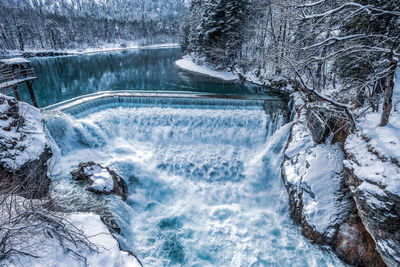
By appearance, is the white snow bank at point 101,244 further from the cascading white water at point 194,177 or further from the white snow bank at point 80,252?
the cascading white water at point 194,177

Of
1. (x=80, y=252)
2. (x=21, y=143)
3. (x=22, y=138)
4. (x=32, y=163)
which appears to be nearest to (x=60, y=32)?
(x=22, y=138)

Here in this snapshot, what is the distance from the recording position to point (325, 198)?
281 inches

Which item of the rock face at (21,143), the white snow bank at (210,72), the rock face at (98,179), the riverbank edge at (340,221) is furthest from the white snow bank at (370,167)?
the white snow bank at (210,72)

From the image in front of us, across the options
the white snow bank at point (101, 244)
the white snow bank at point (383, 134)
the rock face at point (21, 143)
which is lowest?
the white snow bank at point (101, 244)

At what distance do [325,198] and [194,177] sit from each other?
18.3ft

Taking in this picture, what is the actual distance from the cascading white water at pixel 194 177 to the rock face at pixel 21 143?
132 cm

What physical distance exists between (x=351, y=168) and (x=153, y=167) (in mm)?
8121

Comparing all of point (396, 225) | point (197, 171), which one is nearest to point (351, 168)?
point (396, 225)

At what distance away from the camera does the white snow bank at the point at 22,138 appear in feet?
Answer: 22.6

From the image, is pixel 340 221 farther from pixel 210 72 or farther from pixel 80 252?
pixel 210 72

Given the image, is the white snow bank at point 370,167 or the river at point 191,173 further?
the river at point 191,173

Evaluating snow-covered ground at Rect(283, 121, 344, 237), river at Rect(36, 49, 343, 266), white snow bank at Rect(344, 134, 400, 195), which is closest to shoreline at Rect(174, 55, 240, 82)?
river at Rect(36, 49, 343, 266)

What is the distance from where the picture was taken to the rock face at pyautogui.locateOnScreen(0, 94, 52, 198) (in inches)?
264

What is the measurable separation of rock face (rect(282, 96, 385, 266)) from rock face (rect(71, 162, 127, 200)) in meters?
6.75
